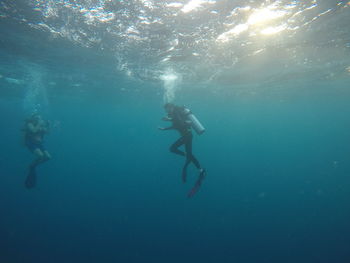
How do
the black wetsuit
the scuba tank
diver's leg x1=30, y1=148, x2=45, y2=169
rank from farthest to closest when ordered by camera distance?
diver's leg x1=30, y1=148, x2=45, y2=169, the black wetsuit, the scuba tank

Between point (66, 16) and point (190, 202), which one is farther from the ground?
point (66, 16)

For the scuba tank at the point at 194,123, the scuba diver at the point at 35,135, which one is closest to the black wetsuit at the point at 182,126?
the scuba tank at the point at 194,123

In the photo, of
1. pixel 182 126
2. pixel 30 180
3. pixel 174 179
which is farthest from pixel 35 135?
pixel 174 179

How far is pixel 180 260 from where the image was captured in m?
11.5

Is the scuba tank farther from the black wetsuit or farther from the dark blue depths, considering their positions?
the dark blue depths

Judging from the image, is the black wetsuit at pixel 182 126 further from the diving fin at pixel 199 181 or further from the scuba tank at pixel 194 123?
the diving fin at pixel 199 181

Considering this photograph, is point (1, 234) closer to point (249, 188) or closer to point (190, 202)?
point (190, 202)

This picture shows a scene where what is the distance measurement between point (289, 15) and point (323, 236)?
39.7ft

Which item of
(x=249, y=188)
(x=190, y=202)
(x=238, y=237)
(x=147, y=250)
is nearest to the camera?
(x=147, y=250)

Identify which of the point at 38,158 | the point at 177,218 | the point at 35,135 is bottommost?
the point at 177,218

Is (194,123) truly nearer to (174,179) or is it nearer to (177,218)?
(177,218)

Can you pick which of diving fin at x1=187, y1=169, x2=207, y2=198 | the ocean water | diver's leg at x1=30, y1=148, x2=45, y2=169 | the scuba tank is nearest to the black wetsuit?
the scuba tank

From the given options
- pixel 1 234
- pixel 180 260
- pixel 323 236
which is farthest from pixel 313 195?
pixel 1 234

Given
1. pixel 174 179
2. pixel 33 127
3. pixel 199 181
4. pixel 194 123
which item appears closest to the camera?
pixel 194 123
